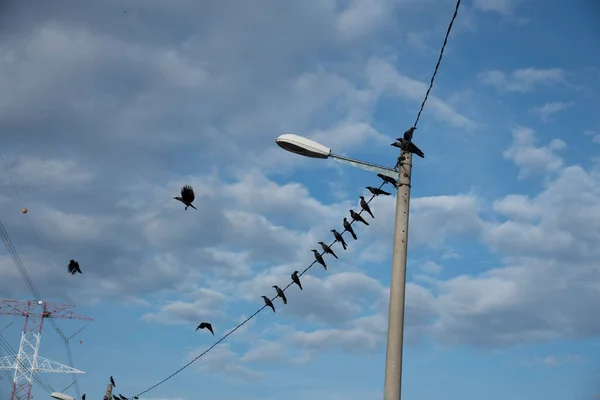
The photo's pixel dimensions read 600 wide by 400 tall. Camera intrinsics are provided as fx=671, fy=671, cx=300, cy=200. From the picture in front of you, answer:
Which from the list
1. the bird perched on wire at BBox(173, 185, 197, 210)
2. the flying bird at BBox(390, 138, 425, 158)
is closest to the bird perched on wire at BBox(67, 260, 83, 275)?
the bird perched on wire at BBox(173, 185, 197, 210)

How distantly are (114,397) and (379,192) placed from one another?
23125 mm

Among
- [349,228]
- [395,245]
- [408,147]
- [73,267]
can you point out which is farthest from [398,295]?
[73,267]

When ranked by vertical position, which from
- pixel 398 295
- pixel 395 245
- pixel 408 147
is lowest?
pixel 398 295

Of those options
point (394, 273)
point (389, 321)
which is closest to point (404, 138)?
point (394, 273)

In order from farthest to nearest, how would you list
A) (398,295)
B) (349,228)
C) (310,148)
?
1. (349,228)
2. (310,148)
3. (398,295)

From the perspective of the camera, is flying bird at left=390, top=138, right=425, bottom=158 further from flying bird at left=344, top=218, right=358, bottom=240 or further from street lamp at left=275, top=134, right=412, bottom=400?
flying bird at left=344, top=218, right=358, bottom=240

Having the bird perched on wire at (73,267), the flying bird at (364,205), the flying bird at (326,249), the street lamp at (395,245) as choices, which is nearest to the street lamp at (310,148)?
the street lamp at (395,245)

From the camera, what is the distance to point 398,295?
772 centimetres

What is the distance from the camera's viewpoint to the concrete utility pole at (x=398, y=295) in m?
7.44

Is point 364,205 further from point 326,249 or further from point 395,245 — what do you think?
point 395,245

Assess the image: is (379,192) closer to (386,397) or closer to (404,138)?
(404,138)

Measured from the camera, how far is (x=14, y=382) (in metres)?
87.2

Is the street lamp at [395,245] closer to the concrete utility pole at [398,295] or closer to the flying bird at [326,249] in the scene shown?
the concrete utility pole at [398,295]

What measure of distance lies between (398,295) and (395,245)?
658mm
